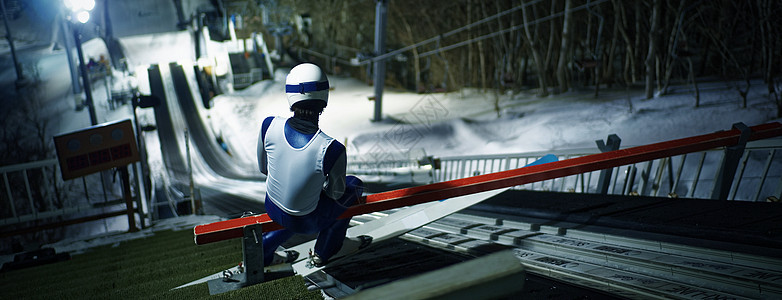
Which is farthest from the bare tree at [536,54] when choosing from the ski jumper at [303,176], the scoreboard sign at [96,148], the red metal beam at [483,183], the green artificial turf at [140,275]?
the ski jumper at [303,176]

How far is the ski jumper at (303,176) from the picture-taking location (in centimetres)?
196

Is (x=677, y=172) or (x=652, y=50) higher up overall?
(x=652, y=50)

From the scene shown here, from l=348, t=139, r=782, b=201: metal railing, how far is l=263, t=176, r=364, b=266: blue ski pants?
9.63ft

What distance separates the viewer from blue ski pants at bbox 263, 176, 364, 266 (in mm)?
2123

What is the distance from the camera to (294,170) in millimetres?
2002

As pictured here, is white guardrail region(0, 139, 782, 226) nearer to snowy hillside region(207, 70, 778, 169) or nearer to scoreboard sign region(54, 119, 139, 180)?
scoreboard sign region(54, 119, 139, 180)

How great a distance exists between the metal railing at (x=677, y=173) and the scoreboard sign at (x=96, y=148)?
4.08m

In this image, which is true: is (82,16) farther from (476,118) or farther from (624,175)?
(624,175)

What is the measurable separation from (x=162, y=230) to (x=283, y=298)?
392cm

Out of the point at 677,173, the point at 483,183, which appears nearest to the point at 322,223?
the point at 483,183

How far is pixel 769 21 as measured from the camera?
18.4 feet

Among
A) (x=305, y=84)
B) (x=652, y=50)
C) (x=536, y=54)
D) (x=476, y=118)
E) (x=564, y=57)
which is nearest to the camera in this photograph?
(x=305, y=84)

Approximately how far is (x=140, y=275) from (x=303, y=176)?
66.4 inches

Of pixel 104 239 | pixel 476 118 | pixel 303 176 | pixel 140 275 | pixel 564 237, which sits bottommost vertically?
pixel 104 239
